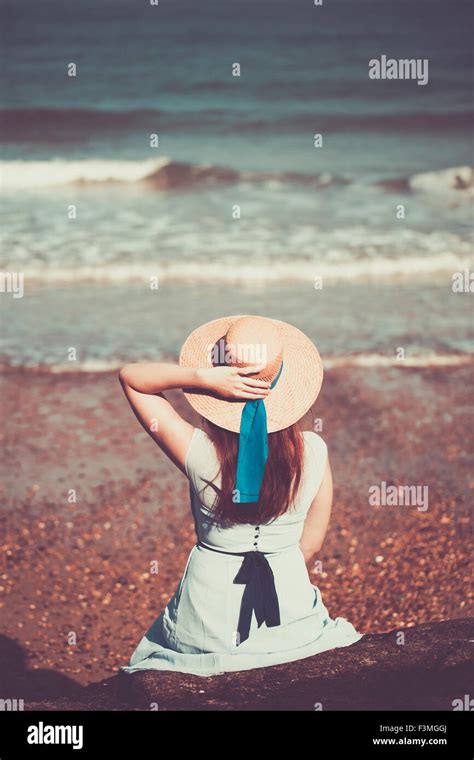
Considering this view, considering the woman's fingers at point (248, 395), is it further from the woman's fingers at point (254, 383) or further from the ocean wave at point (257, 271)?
the ocean wave at point (257, 271)

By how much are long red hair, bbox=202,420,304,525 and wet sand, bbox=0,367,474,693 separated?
76.8 inches

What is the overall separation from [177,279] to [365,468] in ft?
17.7

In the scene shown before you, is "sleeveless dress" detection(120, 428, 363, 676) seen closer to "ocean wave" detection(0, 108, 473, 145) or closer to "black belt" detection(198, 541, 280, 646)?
"black belt" detection(198, 541, 280, 646)

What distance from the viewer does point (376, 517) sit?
209 inches

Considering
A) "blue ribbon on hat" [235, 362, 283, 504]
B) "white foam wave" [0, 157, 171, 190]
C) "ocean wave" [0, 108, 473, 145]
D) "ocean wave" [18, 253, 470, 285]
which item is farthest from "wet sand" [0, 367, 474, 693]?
"ocean wave" [0, 108, 473, 145]

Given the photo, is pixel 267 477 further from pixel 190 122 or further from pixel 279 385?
pixel 190 122

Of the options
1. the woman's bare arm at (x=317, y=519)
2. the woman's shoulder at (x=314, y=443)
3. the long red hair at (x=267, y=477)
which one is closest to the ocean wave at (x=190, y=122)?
the woman's bare arm at (x=317, y=519)

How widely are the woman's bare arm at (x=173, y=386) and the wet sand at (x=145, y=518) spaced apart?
2.03 metres

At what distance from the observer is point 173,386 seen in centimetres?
262

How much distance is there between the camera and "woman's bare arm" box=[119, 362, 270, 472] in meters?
2.57

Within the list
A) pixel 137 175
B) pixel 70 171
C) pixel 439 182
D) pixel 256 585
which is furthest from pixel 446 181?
pixel 256 585

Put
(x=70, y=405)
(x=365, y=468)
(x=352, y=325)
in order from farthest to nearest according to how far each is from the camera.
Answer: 1. (x=352, y=325)
2. (x=70, y=405)
3. (x=365, y=468)
